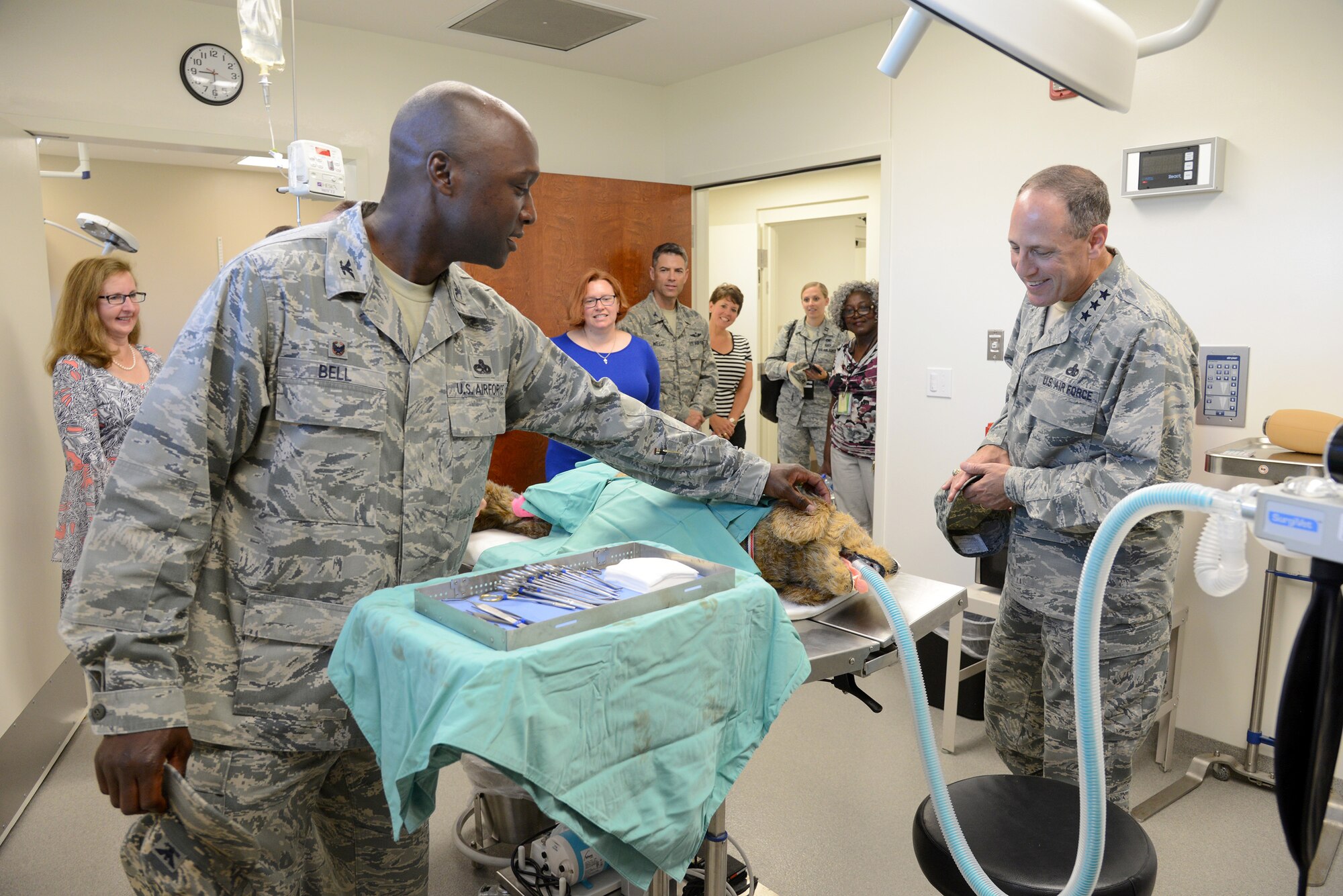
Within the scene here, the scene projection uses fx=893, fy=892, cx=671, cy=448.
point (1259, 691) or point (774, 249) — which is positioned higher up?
point (774, 249)

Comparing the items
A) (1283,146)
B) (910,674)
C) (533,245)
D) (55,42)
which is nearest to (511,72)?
(533,245)

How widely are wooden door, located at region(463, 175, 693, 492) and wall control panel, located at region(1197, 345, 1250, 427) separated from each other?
2.77 m

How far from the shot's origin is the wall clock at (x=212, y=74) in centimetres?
351

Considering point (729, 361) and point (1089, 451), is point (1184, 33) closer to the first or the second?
point (1089, 451)

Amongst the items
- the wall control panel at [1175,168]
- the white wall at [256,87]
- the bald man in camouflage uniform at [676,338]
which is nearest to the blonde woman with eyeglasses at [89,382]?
the white wall at [256,87]

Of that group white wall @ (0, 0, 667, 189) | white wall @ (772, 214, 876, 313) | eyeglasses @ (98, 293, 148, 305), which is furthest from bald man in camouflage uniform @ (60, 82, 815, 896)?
white wall @ (772, 214, 876, 313)

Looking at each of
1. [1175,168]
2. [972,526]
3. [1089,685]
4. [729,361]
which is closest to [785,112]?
[729,361]

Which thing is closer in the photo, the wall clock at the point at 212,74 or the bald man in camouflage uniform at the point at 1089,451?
the bald man in camouflage uniform at the point at 1089,451

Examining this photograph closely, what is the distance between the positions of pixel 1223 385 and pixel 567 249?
291 cm

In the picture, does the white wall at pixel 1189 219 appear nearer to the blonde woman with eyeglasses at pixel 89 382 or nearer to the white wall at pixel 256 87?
the white wall at pixel 256 87

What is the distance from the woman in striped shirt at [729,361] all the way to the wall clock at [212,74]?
254cm

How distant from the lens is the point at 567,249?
14.7 ft

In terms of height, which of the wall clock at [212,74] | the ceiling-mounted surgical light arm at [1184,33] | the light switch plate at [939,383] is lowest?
the light switch plate at [939,383]

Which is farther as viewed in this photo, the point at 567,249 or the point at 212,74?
the point at 567,249
